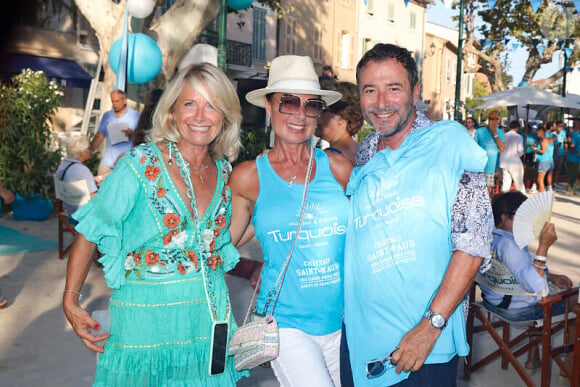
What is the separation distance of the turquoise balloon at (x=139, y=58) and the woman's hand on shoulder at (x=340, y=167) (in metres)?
7.61

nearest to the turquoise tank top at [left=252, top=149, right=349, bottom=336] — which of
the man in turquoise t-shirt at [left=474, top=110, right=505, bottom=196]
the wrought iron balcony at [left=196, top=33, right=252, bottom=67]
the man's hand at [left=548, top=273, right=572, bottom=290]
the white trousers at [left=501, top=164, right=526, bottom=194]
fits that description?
the man's hand at [left=548, top=273, right=572, bottom=290]

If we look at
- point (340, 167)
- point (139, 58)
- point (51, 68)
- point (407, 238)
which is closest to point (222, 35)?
point (139, 58)

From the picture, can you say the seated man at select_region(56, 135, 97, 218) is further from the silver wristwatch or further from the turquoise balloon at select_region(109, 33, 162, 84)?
the silver wristwatch

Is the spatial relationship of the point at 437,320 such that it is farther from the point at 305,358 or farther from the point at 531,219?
the point at 531,219

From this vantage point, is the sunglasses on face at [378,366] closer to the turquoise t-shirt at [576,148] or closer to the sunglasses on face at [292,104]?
the sunglasses on face at [292,104]

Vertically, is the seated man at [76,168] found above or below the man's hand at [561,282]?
above

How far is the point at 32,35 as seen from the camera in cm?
2084

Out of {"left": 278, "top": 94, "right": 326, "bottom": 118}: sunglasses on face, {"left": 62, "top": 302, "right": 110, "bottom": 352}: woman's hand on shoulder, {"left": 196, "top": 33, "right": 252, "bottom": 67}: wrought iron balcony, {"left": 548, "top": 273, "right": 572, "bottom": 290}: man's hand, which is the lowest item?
{"left": 548, "top": 273, "right": 572, "bottom": 290}: man's hand

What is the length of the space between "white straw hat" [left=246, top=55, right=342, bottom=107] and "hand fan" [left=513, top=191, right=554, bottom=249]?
142cm

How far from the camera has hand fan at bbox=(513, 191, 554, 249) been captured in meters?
3.70

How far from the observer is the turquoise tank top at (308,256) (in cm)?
266

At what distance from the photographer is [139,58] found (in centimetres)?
999

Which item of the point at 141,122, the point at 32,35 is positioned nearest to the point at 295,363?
the point at 141,122

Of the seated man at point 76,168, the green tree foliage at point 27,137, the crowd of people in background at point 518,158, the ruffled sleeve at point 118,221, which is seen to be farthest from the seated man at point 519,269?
the green tree foliage at point 27,137
